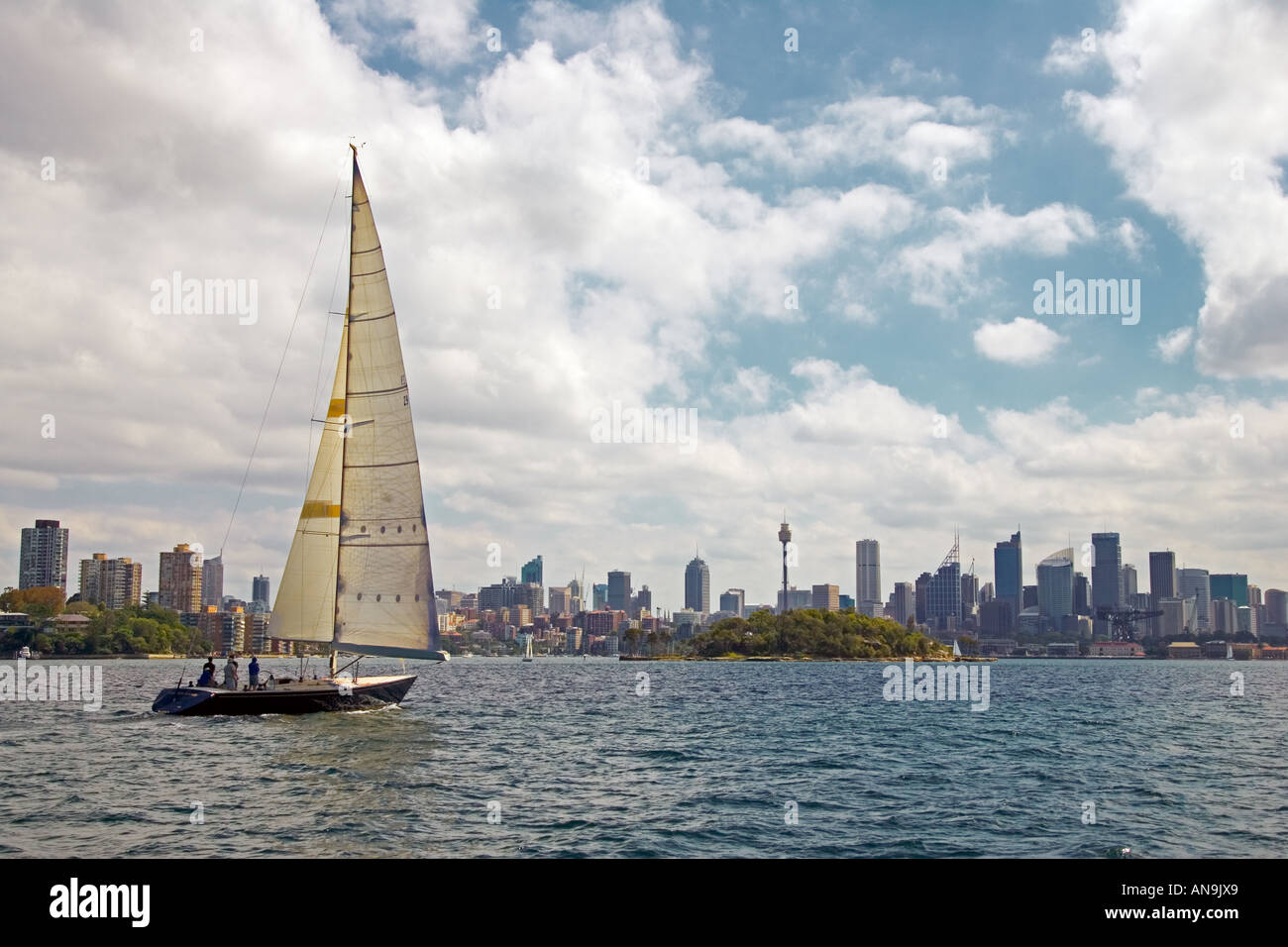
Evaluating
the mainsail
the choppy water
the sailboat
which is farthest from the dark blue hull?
the mainsail

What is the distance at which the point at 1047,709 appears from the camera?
7269cm

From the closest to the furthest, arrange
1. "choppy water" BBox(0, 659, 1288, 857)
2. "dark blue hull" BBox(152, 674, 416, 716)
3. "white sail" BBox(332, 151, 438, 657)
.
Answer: "choppy water" BBox(0, 659, 1288, 857), "dark blue hull" BBox(152, 674, 416, 716), "white sail" BBox(332, 151, 438, 657)

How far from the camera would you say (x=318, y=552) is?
174ft

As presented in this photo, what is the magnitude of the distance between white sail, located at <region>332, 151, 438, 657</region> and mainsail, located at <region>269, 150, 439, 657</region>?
0.17 feet

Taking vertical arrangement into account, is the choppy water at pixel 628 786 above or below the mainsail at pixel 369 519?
below

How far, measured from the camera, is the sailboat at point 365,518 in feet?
171

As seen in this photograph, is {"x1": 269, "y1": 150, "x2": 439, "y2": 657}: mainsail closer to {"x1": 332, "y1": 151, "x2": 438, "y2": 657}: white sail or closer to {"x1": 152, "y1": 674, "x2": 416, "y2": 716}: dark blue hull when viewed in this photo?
{"x1": 332, "y1": 151, "x2": 438, "y2": 657}: white sail

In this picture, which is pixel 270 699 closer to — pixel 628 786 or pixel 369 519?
pixel 369 519

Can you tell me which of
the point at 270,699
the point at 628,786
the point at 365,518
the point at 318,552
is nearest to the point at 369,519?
the point at 365,518

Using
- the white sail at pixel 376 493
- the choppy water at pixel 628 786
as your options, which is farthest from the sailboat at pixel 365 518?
the choppy water at pixel 628 786

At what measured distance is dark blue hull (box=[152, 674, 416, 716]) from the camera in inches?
1887

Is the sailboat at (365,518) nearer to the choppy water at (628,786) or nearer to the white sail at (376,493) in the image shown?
the white sail at (376,493)

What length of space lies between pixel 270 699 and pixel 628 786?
78.4 feet

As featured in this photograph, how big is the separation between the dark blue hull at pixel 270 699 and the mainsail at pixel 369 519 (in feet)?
8.61
